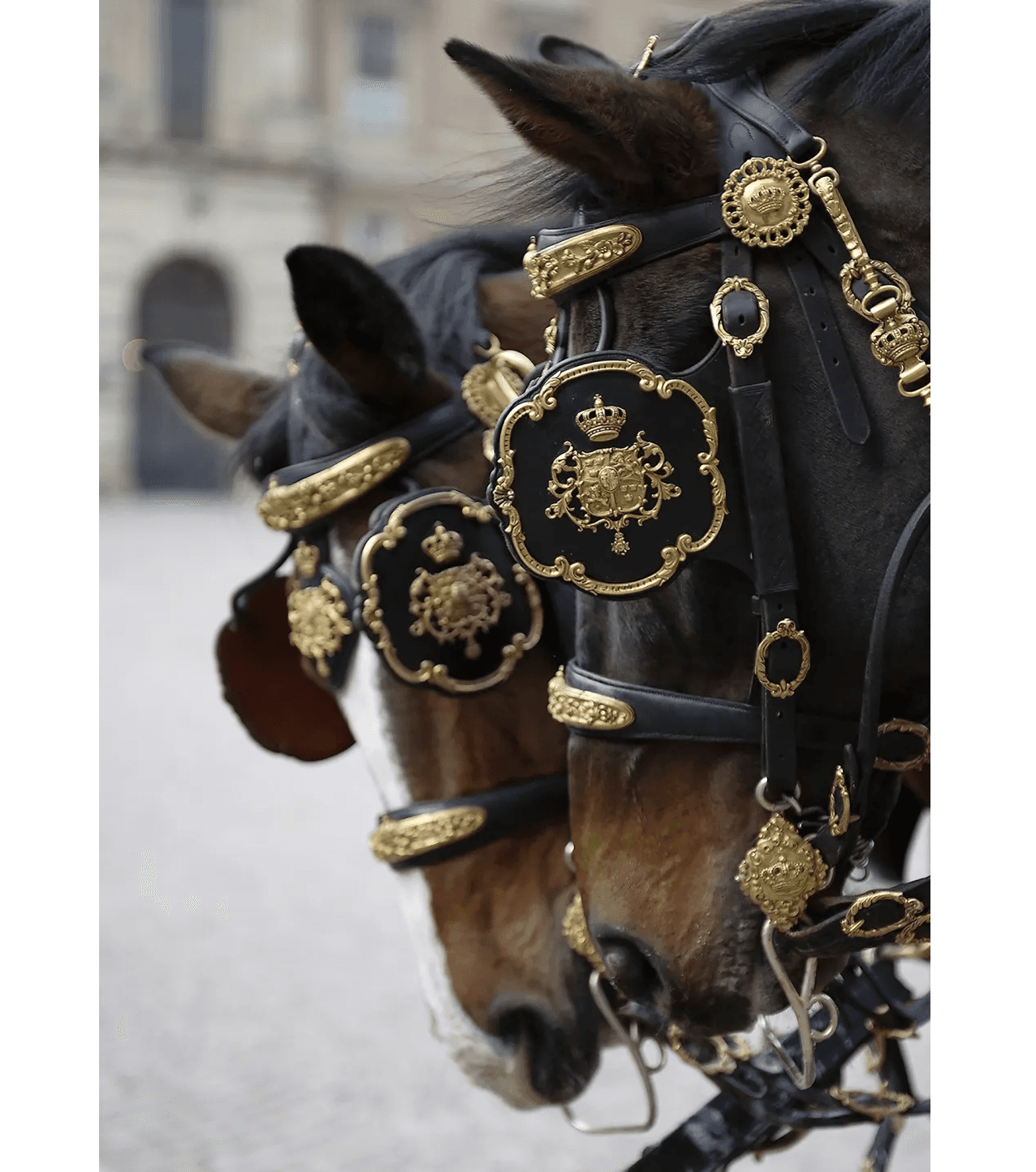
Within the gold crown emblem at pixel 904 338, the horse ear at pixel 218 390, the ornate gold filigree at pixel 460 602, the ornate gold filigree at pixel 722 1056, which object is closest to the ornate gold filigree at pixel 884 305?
the gold crown emblem at pixel 904 338

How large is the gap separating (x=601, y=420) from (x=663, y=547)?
0.08 m

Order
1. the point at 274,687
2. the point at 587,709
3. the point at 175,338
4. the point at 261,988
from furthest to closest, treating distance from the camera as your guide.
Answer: the point at 175,338 → the point at 261,988 → the point at 274,687 → the point at 587,709

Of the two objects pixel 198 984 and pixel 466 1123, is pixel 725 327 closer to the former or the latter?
pixel 466 1123

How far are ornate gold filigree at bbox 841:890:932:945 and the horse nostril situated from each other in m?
0.14

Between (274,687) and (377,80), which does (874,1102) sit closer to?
(274,687)

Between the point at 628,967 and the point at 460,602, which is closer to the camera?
the point at 628,967

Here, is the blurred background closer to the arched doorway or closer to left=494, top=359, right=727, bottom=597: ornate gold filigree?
the arched doorway

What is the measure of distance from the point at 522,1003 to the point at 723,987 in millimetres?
437

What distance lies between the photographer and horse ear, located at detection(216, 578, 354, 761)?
1.59m

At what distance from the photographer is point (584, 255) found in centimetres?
77

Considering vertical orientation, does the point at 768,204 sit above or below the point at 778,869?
above

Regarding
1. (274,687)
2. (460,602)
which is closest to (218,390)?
(274,687)

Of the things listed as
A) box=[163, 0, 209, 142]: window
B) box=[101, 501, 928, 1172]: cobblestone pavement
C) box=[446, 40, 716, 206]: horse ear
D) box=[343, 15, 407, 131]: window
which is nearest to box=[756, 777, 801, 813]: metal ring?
box=[446, 40, 716, 206]: horse ear

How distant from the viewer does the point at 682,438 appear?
0.75 m
